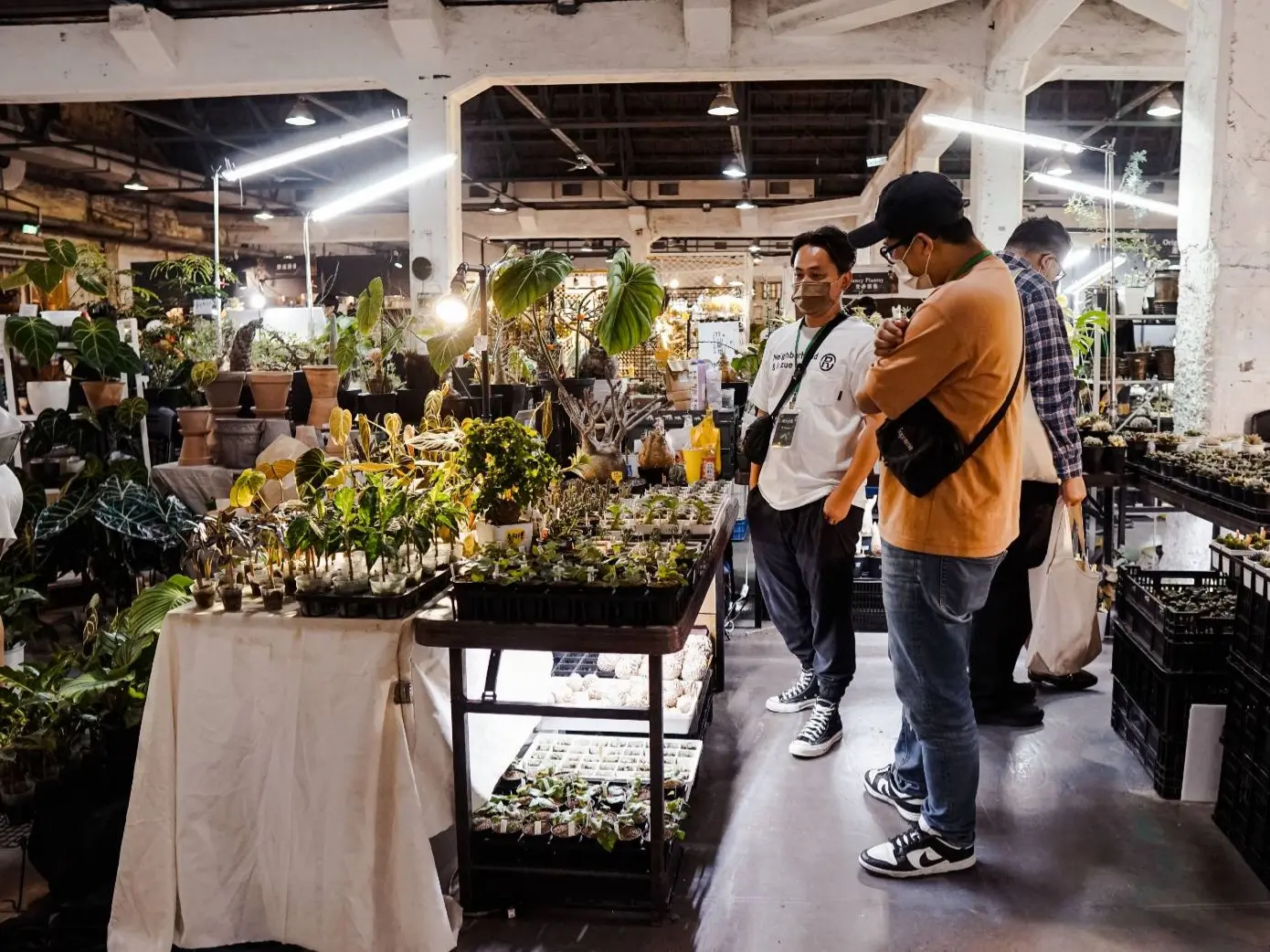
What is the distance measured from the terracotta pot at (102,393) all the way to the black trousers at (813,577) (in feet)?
11.6

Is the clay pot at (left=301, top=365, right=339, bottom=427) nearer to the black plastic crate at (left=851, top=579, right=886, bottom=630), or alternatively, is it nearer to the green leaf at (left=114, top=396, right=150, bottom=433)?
the green leaf at (left=114, top=396, right=150, bottom=433)

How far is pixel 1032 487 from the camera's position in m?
3.33

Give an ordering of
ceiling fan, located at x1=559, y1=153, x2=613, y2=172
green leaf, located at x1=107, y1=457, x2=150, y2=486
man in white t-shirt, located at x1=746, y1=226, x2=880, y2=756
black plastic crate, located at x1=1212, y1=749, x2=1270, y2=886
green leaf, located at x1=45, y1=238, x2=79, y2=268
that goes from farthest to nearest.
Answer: ceiling fan, located at x1=559, y1=153, x2=613, y2=172 < green leaf, located at x1=45, y1=238, x2=79, y2=268 < green leaf, located at x1=107, y1=457, x2=150, y2=486 < man in white t-shirt, located at x1=746, y1=226, x2=880, y2=756 < black plastic crate, located at x1=1212, y1=749, x2=1270, y2=886

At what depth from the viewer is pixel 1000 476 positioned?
231 cm

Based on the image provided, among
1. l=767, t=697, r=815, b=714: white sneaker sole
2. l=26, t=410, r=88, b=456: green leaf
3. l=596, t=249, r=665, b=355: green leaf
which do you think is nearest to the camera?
l=596, t=249, r=665, b=355: green leaf

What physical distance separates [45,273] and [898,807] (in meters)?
4.51

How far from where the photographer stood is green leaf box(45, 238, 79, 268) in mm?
4855

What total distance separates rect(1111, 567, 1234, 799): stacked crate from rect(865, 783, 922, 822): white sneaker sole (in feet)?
2.57

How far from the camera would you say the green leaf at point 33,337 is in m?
4.96

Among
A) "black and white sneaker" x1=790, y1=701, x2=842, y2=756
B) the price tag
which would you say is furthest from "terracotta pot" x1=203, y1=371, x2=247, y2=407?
"black and white sneaker" x1=790, y1=701, x2=842, y2=756

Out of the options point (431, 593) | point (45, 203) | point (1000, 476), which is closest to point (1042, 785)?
point (1000, 476)

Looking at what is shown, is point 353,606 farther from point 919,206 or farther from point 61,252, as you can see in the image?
point 61,252

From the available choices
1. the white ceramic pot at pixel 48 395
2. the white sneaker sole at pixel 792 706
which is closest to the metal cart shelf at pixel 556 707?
the white sneaker sole at pixel 792 706

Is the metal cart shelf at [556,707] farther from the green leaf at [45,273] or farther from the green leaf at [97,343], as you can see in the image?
the green leaf at [45,273]
